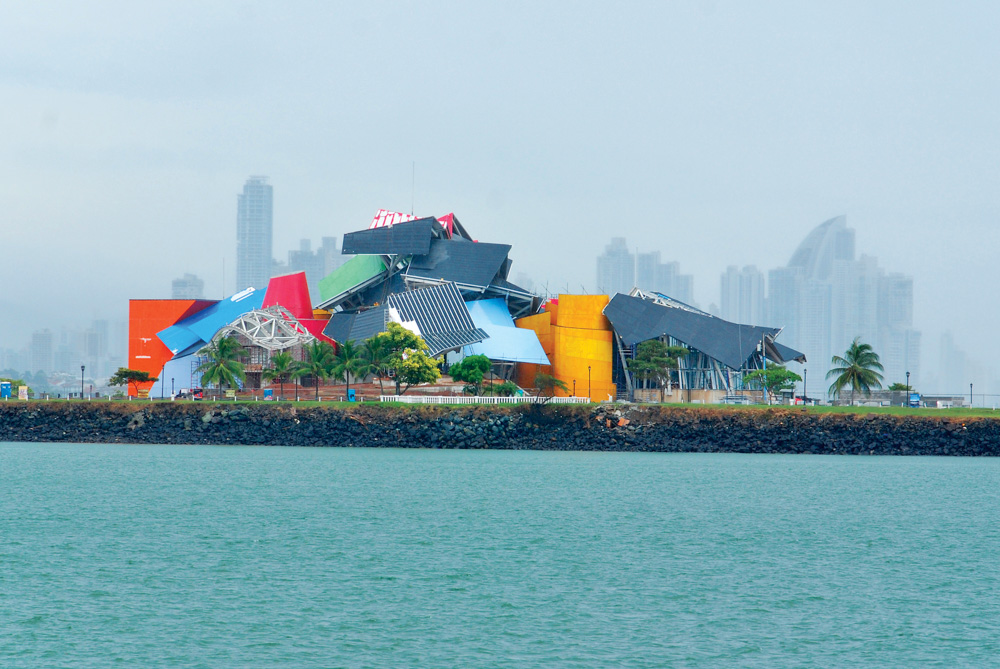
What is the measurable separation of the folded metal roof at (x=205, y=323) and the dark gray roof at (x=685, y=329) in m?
32.8

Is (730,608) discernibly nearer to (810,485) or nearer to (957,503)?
(957,503)

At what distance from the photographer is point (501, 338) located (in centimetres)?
9175

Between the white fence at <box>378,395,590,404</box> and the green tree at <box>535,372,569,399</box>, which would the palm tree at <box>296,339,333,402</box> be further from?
the green tree at <box>535,372,569,399</box>

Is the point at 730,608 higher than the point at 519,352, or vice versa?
the point at 519,352

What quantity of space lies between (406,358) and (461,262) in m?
19.3

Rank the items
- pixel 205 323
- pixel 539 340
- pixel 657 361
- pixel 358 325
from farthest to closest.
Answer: pixel 205 323
pixel 539 340
pixel 358 325
pixel 657 361

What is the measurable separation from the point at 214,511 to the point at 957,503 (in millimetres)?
30282

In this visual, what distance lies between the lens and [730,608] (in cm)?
2719

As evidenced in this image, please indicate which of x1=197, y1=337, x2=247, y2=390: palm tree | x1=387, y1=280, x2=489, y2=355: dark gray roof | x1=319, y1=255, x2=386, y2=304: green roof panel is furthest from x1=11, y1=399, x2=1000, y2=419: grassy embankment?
x1=319, y1=255, x2=386, y2=304: green roof panel

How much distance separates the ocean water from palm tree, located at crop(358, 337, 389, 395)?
25.2 meters

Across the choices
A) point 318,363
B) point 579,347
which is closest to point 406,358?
point 318,363

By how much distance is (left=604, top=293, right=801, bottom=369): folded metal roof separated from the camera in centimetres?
9131

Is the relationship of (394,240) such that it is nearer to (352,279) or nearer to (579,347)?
(352,279)

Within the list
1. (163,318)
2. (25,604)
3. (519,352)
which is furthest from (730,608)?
(163,318)
